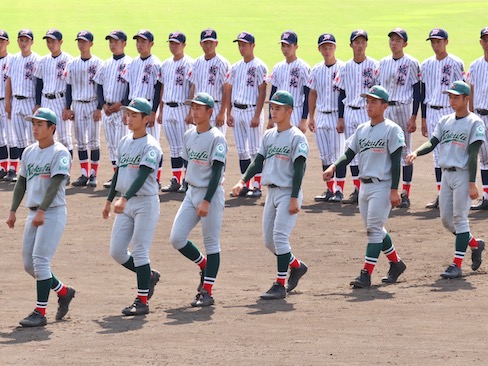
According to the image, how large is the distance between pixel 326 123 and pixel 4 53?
5.07m

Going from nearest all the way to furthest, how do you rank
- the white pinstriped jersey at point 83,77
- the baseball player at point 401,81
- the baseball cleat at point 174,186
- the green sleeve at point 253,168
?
the green sleeve at point 253,168, the baseball player at point 401,81, the baseball cleat at point 174,186, the white pinstriped jersey at point 83,77

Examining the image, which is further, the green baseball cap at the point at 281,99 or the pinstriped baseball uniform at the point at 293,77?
the pinstriped baseball uniform at the point at 293,77

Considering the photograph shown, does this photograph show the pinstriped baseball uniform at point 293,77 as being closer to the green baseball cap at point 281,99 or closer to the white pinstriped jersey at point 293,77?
the white pinstriped jersey at point 293,77

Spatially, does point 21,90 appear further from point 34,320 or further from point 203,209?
point 34,320

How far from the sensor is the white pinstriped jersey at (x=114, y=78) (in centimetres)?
1644

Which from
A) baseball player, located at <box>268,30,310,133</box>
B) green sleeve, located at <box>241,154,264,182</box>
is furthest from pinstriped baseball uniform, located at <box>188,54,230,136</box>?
green sleeve, located at <box>241,154,264,182</box>

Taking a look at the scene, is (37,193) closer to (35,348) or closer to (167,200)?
(35,348)

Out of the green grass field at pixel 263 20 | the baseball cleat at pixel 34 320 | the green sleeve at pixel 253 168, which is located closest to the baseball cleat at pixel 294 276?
the green sleeve at pixel 253 168

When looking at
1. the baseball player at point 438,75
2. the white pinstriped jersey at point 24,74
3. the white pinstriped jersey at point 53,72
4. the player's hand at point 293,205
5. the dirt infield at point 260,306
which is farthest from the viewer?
the white pinstriped jersey at point 24,74

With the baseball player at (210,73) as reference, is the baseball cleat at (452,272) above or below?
below

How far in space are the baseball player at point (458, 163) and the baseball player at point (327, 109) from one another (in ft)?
13.8

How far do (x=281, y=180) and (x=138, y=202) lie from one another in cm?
132

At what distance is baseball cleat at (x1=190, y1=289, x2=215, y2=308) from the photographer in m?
10.3

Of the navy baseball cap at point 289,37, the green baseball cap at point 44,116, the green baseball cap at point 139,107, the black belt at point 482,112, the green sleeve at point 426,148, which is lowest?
the green sleeve at point 426,148
